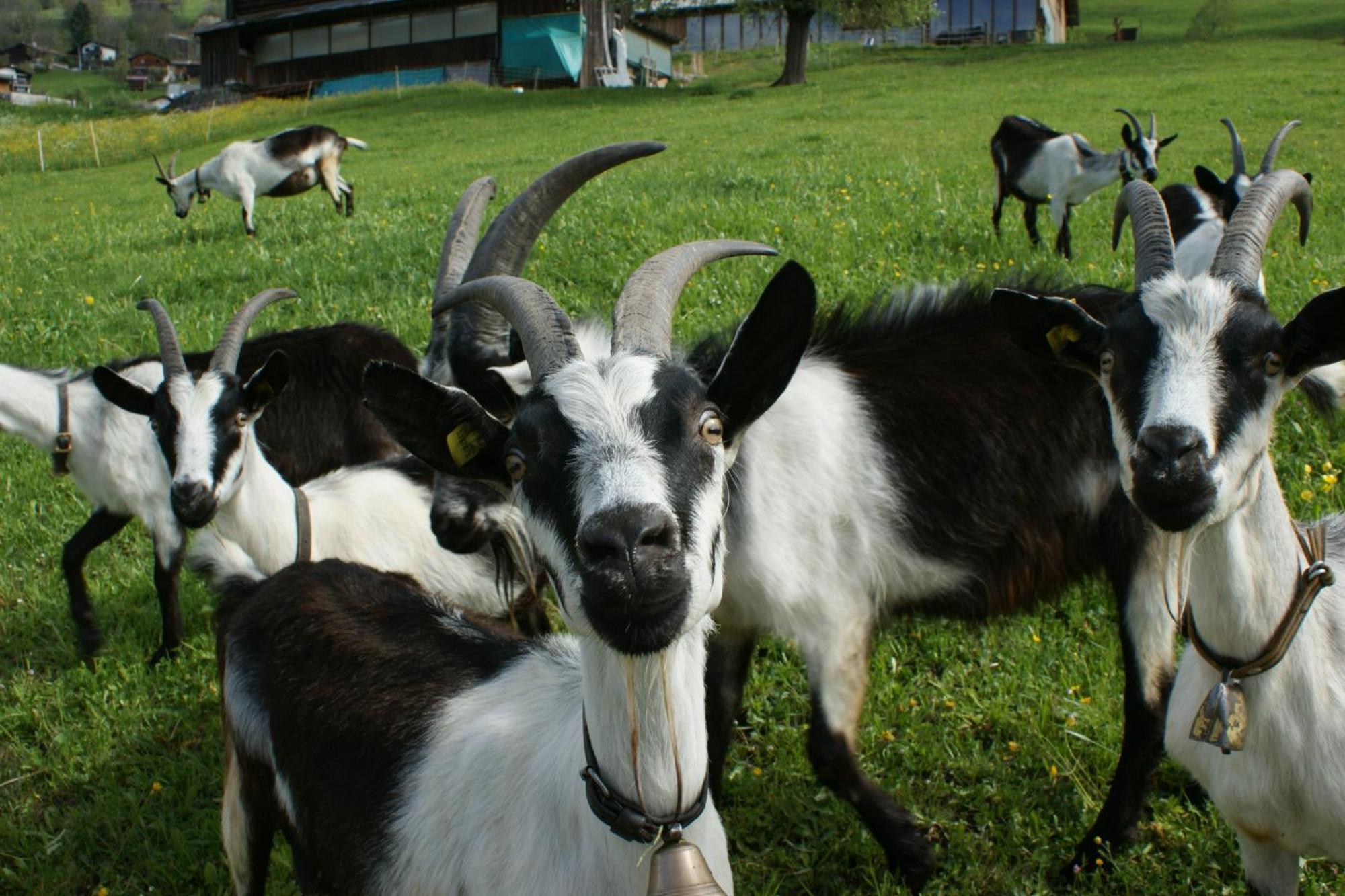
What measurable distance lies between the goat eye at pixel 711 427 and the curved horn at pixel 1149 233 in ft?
4.09

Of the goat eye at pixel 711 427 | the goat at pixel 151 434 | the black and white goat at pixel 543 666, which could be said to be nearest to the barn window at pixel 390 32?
the goat at pixel 151 434

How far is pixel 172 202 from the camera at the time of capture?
1733 centimetres

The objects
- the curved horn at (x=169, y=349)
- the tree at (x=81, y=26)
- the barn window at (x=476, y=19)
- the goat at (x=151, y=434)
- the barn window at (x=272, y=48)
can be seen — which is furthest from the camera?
the tree at (x=81, y=26)

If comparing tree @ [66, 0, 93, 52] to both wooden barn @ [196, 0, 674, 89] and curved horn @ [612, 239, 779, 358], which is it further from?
curved horn @ [612, 239, 779, 358]

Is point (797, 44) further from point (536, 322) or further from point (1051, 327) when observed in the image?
point (536, 322)

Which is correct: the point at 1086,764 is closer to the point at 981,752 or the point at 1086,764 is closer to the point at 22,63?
the point at 981,752

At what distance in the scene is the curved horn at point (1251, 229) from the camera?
8.79 ft

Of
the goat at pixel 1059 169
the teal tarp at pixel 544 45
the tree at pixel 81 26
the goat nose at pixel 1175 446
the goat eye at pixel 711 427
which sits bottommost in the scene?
the goat nose at pixel 1175 446

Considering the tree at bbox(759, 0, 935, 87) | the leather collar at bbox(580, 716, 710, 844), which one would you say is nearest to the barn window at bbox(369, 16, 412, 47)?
the tree at bbox(759, 0, 935, 87)

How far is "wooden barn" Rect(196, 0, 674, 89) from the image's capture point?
132 feet

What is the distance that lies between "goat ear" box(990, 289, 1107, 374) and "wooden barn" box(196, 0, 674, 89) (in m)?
38.7

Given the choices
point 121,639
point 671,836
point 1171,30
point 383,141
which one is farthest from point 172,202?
point 1171,30

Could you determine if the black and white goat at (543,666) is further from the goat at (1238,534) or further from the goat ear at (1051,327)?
the goat at (1238,534)

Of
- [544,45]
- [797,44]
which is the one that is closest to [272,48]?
[544,45]
